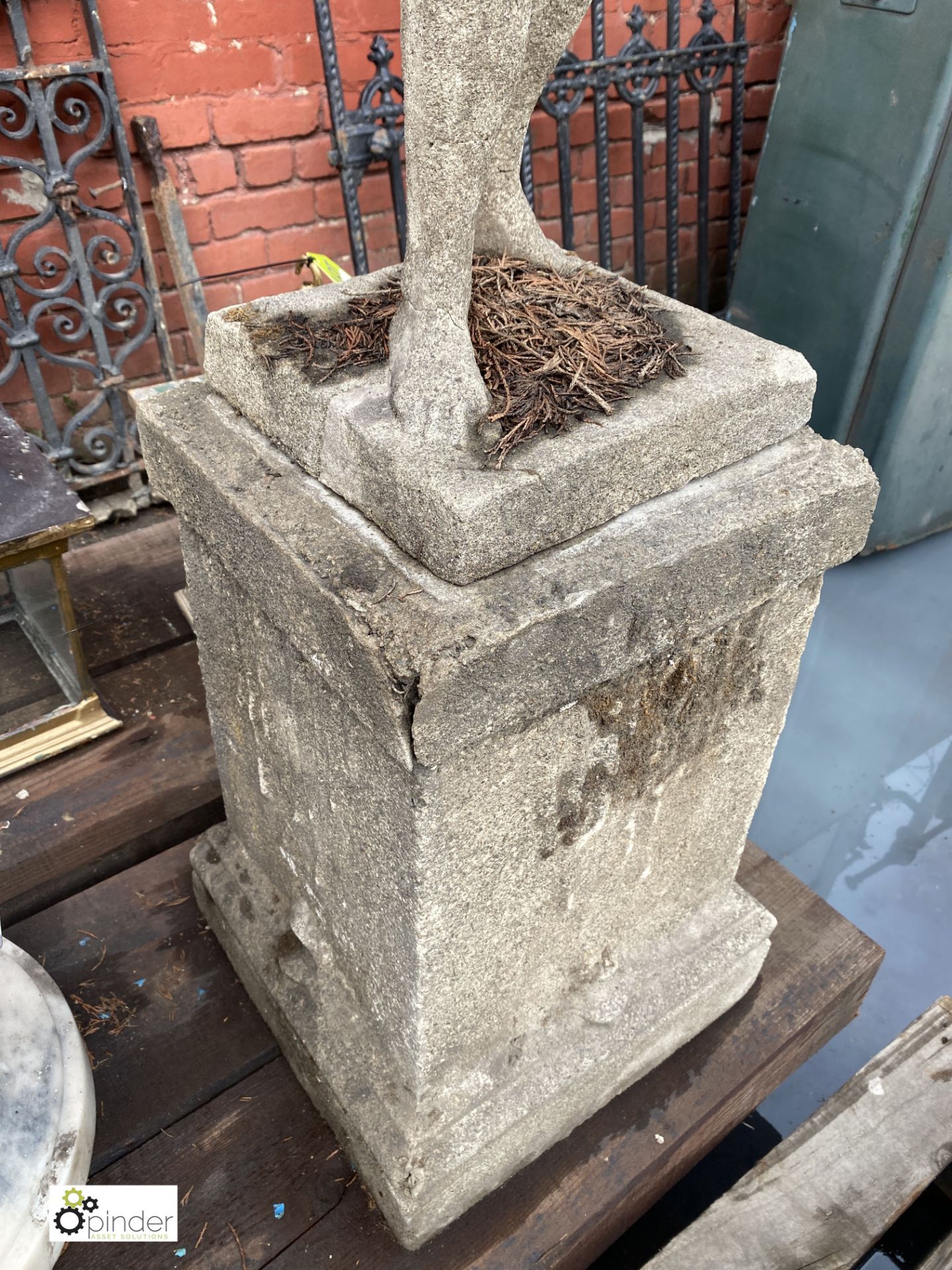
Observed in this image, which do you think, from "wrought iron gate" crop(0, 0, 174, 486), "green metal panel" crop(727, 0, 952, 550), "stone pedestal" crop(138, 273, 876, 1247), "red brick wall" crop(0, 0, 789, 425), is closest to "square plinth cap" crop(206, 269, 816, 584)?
"stone pedestal" crop(138, 273, 876, 1247)

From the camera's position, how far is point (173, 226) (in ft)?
8.06

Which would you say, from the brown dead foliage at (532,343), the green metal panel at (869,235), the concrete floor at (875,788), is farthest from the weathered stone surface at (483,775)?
the green metal panel at (869,235)

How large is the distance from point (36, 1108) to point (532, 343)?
1.18 metres

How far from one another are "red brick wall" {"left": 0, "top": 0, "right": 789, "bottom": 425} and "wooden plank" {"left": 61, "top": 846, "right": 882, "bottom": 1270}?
1.97 m

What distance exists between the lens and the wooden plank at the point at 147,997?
1.45m

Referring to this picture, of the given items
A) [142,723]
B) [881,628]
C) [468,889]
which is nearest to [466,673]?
[468,889]

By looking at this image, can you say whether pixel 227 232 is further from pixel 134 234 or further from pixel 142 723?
pixel 142 723

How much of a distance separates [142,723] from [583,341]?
1288mm

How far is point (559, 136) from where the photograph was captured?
9.25 feet

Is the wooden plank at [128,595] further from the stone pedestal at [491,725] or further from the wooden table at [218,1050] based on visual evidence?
the stone pedestal at [491,725]

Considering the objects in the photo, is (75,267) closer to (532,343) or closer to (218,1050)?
(532,343)

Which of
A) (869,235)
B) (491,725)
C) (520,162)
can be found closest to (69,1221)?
(491,725)

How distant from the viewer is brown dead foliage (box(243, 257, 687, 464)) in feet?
3.40

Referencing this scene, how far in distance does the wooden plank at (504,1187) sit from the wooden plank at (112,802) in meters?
0.52
